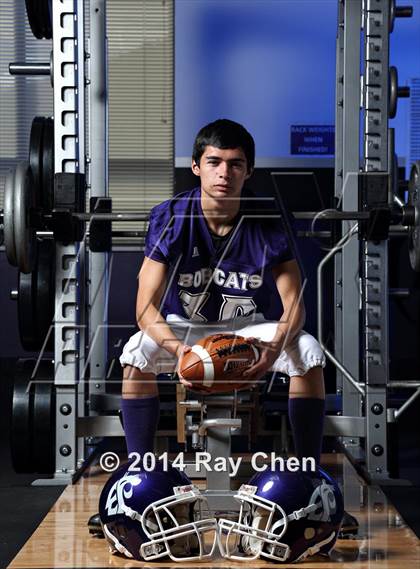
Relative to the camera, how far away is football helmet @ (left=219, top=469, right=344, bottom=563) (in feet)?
7.30

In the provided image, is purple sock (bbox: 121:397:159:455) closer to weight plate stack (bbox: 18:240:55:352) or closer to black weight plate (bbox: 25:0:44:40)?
weight plate stack (bbox: 18:240:55:352)

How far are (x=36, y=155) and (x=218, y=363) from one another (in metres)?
1.30

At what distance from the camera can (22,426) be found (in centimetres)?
339

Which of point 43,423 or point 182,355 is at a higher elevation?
point 182,355

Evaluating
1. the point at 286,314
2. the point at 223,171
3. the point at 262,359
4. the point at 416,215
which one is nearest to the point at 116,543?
the point at 262,359

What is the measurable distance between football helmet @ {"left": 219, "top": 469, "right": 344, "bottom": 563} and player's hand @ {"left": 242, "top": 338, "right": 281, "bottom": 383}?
37 centimetres

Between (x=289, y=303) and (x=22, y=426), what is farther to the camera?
(x=22, y=426)

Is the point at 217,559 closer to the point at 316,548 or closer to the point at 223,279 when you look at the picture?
the point at 316,548

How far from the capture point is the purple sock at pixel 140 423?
2.88 m

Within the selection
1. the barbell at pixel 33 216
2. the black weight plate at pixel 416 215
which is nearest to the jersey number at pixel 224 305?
the barbell at pixel 33 216

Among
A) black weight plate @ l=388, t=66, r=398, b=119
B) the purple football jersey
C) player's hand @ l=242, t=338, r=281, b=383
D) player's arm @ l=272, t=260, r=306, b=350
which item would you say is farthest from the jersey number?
black weight plate @ l=388, t=66, r=398, b=119

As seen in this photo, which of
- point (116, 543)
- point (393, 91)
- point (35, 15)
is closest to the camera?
point (116, 543)

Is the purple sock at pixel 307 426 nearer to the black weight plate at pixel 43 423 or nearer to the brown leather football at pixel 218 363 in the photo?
the brown leather football at pixel 218 363

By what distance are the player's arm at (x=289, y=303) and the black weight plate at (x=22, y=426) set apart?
96 cm
